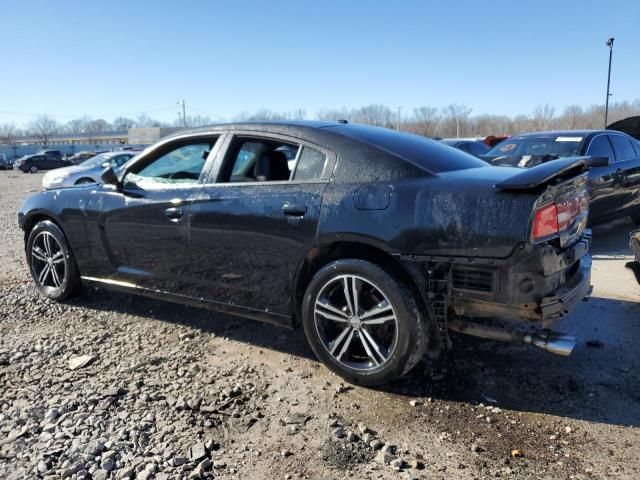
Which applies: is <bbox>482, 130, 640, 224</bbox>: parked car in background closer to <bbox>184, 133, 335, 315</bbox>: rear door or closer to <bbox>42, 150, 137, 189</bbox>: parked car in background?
<bbox>184, 133, 335, 315</bbox>: rear door

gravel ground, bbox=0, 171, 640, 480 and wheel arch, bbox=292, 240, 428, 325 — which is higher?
wheel arch, bbox=292, 240, 428, 325

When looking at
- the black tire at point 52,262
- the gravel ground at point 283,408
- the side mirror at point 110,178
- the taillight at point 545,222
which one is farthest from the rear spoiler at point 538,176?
the black tire at point 52,262

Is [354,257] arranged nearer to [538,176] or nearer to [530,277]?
[530,277]

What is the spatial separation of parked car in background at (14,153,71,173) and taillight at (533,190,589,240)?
148ft

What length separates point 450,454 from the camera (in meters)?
2.53

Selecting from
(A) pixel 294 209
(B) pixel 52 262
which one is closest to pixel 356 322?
(A) pixel 294 209

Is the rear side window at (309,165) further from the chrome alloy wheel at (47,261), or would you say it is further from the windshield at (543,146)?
the windshield at (543,146)

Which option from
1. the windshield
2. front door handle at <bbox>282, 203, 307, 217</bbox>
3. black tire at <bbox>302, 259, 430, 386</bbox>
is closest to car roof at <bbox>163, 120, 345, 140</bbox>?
front door handle at <bbox>282, 203, 307, 217</bbox>

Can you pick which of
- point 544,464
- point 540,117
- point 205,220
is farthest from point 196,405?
point 540,117

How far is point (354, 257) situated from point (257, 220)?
0.72m

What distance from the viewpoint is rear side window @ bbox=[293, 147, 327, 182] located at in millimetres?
3348

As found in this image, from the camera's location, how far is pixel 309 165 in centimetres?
340

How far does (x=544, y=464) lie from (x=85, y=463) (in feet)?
7.22

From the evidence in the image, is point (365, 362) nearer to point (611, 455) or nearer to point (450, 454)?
point (450, 454)
